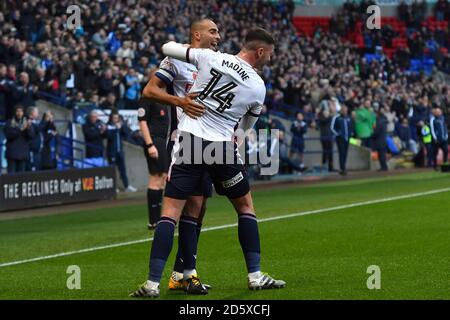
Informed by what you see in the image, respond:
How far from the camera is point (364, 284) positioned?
10297mm

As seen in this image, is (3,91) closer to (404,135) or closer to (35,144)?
(35,144)

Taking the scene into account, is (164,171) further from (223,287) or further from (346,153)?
(346,153)

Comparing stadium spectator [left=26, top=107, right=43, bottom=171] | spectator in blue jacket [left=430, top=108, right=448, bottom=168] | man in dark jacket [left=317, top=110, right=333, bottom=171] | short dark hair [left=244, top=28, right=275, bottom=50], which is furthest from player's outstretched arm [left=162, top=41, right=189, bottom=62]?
spectator in blue jacket [left=430, top=108, right=448, bottom=168]

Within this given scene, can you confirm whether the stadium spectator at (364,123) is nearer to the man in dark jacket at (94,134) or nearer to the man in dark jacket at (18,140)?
the man in dark jacket at (94,134)

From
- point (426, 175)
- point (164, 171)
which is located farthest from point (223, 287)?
point (426, 175)

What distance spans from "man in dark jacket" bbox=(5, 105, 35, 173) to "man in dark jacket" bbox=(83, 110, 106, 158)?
2862mm

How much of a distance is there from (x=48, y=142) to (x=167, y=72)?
15.3m

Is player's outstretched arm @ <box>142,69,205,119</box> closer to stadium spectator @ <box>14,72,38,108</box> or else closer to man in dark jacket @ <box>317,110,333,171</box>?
stadium spectator @ <box>14,72,38,108</box>

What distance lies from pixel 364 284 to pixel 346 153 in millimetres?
24388

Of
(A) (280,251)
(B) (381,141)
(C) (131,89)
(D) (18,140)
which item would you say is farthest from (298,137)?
(A) (280,251)

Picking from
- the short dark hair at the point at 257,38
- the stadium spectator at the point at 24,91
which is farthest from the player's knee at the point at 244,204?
the stadium spectator at the point at 24,91

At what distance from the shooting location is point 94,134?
88.7ft

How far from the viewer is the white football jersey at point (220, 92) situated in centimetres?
963
